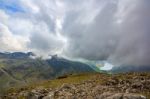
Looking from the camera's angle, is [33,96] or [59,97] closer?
[59,97]

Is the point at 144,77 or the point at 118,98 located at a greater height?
the point at 144,77

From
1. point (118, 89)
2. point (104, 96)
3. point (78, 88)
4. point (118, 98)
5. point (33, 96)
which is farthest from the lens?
point (33, 96)

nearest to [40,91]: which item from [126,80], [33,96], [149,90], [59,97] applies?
[33,96]

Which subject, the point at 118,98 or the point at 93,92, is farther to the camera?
the point at 93,92

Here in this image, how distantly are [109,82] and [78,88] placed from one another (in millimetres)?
8309

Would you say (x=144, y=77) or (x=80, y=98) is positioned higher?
(x=144, y=77)

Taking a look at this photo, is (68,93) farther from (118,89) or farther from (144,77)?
(144,77)

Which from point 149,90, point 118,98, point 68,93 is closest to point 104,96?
point 118,98

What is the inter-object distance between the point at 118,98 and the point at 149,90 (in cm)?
1059

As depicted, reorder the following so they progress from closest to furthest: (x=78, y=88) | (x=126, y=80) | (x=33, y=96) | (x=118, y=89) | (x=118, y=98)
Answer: (x=118, y=98) → (x=118, y=89) → (x=126, y=80) → (x=78, y=88) → (x=33, y=96)

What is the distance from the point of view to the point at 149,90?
65.1 metres

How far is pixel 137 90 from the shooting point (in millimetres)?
66500

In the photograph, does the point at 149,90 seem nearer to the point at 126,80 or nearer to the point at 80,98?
the point at 126,80

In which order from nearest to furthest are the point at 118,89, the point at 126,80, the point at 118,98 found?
the point at 118,98, the point at 118,89, the point at 126,80
